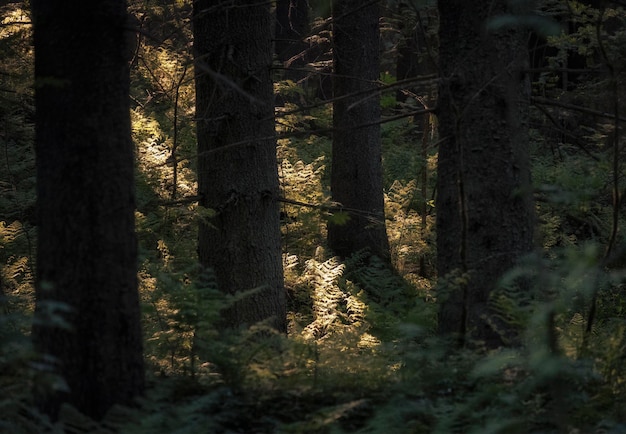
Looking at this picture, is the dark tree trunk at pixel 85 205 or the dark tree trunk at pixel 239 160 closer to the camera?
the dark tree trunk at pixel 85 205

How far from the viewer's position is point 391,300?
10.9 metres

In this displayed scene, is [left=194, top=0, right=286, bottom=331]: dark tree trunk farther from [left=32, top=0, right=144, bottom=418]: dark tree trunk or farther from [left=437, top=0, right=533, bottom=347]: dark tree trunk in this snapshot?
[left=32, top=0, right=144, bottom=418]: dark tree trunk

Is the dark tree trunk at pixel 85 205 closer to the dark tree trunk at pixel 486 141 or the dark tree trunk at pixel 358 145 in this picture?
the dark tree trunk at pixel 486 141

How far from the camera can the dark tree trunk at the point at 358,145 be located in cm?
1231

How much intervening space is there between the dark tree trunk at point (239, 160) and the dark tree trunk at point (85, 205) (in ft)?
10.2

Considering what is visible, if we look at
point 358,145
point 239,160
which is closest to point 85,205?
point 239,160

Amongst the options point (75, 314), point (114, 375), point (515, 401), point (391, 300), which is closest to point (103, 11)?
point (75, 314)

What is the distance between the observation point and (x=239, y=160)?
7473mm

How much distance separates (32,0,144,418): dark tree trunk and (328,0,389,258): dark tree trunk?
8.27 m

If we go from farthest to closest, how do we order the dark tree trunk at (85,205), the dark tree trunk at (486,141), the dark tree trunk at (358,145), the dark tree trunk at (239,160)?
the dark tree trunk at (358,145)
the dark tree trunk at (239,160)
the dark tree trunk at (486,141)
the dark tree trunk at (85,205)

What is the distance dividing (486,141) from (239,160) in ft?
9.26

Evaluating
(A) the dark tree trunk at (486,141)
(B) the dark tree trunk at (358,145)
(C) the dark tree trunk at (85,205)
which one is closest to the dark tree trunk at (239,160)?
(A) the dark tree trunk at (486,141)

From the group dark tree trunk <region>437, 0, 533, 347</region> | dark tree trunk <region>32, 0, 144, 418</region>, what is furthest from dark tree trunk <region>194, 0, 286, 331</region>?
dark tree trunk <region>32, 0, 144, 418</region>

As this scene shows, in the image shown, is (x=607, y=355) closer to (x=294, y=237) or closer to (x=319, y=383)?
(x=319, y=383)
